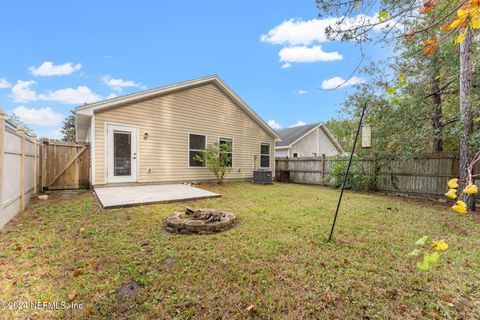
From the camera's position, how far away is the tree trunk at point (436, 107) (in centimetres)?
638

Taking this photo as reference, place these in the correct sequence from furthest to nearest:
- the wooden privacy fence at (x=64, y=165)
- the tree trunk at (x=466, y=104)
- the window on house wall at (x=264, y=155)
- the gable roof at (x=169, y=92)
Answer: the window on house wall at (x=264, y=155)
the wooden privacy fence at (x=64, y=165)
the gable roof at (x=169, y=92)
the tree trunk at (x=466, y=104)

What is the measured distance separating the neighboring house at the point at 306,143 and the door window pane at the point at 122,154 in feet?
39.2

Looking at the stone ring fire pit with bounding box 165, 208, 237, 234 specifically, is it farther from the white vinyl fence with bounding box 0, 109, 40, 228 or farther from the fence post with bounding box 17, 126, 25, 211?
the fence post with bounding box 17, 126, 25, 211

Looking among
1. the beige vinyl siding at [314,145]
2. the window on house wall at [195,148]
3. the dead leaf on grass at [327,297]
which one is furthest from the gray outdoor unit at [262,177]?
the dead leaf on grass at [327,297]

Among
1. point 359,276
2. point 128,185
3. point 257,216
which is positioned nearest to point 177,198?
point 257,216

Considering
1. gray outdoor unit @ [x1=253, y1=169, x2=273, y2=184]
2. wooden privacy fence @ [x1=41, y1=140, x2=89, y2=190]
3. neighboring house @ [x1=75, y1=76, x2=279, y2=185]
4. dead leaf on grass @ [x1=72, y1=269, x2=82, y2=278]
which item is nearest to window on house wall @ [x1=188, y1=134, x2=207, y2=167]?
neighboring house @ [x1=75, y1=76, x2=279, y2=185]

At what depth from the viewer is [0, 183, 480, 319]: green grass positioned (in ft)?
6.14

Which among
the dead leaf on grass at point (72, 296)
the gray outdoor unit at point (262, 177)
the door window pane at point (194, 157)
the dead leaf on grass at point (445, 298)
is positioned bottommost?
the dead leaf on grass at point (445, 298)

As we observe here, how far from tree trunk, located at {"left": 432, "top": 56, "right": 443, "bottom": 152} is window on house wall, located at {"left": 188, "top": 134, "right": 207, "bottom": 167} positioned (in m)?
8.01

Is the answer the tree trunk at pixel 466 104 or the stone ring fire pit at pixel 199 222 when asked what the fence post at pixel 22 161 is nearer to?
the stone ring fire pit at pixel 199 222

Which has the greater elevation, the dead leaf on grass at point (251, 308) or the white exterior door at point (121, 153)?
the white exterior door at point (121, 153)

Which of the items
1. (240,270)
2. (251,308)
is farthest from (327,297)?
(240,270)

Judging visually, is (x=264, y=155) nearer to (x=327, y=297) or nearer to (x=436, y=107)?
(x=436, y=107)

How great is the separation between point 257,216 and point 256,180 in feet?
19.7
